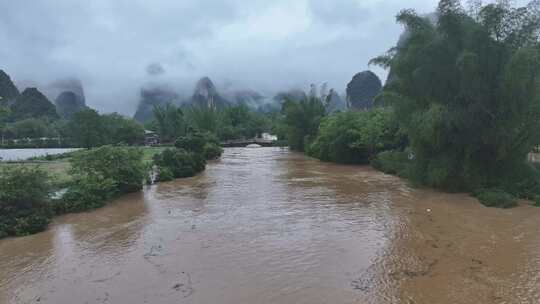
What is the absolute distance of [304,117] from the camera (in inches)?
1540

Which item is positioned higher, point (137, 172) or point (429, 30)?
point (429, 30)

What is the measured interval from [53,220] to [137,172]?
464 cm

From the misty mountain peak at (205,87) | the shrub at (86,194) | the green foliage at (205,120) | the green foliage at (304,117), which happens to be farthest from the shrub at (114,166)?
the misty mountain peak at (205,87)

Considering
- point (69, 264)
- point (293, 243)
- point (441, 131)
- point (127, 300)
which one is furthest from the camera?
point (441, 131)

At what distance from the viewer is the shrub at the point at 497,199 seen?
11023 mm

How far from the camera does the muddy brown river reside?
5605 mm

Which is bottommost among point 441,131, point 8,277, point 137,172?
point 8,277

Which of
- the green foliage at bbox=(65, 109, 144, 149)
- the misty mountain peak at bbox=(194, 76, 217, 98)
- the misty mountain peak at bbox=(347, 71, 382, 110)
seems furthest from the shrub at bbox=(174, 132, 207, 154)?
the misty mountain peak at bbox=(194, 76, 217, 98)

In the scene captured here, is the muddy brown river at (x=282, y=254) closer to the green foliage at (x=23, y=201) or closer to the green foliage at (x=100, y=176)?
the green foliage at (x=23, y=201)

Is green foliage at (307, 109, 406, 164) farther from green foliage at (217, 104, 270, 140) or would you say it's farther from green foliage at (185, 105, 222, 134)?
green foliage at (217, 104, 270, 140)

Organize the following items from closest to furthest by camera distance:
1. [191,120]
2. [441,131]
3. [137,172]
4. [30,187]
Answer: [30,187] → [441,131] → [137,172] → [191,120]

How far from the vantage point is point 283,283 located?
5938 mm

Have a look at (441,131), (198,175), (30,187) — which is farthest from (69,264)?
(198,175)

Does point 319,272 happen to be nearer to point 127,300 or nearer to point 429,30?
point 127,300
